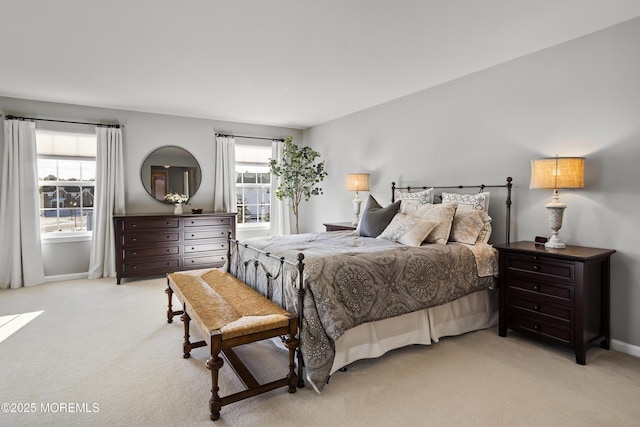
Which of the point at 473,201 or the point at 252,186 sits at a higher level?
the point at 252,186

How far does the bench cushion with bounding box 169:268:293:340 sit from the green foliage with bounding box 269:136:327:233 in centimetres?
314

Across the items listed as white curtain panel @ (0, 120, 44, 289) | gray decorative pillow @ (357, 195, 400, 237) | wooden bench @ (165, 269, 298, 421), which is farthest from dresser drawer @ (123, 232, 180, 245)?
gray decorative pillow @ (357, 195, 400, 237)

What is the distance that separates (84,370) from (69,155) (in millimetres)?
3920

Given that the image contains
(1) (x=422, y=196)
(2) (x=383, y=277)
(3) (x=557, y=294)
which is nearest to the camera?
(2) (x=383, y=277)

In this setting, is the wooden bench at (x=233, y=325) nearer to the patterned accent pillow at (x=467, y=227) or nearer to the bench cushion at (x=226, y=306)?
the bench cushion at (x=226, y=306)

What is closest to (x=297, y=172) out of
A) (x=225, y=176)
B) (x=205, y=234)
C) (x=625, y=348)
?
(x=225, y=176)

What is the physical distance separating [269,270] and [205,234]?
3131mm

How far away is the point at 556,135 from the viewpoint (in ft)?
10.6

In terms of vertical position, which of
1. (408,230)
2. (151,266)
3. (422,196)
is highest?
(422,196)

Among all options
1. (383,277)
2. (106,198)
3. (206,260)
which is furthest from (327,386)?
(106,198)

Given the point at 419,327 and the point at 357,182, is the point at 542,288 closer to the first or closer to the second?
the point at 419,327

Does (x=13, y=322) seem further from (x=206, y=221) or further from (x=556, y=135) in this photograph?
(x=556, y=135)

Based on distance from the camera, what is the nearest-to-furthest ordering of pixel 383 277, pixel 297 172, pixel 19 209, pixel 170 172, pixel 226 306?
pixel 226 306 → pixel 383 277 → pixel 19 209 → pixel 170 172 → pixel 297 172

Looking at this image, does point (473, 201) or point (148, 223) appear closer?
point (473, 201)
